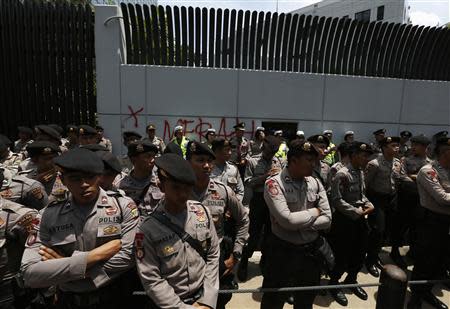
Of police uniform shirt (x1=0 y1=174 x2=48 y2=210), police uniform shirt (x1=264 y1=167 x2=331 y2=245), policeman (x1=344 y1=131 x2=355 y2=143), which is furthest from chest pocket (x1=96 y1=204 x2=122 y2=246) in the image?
policeman (x1=344 y1=131 x2=355 y2=143)

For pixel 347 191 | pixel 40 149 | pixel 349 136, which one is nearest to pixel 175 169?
pixel 40 149

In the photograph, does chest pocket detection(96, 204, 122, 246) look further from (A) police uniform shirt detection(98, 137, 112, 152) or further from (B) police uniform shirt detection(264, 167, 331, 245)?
(A) police uniform shirt detection(98, 137, 112, 152)

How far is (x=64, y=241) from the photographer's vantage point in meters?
1.84

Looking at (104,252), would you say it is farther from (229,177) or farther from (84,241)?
(229,177)

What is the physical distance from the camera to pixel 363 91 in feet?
29.9

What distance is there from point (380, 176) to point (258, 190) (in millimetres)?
1825

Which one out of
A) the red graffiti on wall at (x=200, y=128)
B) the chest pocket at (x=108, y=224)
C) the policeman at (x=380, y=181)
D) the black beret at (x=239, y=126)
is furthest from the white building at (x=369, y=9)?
the chest pocket at (x=108, y=224)

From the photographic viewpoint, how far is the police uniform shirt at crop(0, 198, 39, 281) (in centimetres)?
238

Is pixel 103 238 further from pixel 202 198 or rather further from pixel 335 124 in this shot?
pixel 335 124

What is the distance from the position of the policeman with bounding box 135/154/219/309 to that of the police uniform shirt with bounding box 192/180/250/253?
711mm

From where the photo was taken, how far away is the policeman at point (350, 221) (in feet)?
12.7

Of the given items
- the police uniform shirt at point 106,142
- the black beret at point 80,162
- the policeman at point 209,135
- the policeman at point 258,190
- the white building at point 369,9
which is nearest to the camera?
the black beret at point 80,162

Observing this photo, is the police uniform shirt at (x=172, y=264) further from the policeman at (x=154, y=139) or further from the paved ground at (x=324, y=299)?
the policeman at (x=154, y=139)

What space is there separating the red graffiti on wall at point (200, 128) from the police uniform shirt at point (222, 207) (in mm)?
5475
